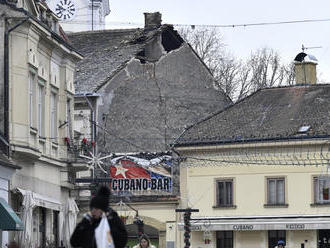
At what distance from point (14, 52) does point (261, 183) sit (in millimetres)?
23856

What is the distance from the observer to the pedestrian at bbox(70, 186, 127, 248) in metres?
15.0

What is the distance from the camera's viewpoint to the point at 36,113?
38.4m

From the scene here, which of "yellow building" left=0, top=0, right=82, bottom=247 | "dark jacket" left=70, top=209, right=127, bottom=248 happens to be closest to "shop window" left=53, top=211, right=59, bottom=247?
"yellow building" left=0, top=0, right=82, bottom=247

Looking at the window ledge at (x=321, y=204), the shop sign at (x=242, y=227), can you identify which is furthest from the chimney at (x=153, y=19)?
the window ledge at (x=321, y=204)

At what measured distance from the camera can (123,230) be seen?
15.3 meters

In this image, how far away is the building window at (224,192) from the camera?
2335 inches

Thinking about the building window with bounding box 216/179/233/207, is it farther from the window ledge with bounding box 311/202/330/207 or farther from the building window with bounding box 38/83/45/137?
the building window with bounding box 38/83/45/137

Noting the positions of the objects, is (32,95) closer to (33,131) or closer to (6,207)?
(33,131)

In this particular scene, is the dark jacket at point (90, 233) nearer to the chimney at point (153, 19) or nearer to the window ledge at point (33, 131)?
the window ledge at point (33, 131)

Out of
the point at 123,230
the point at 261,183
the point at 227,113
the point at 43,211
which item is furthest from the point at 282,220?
the point at 123,230

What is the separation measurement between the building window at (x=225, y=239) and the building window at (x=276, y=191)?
7.87ft

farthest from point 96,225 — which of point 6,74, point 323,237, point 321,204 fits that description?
point 323,237

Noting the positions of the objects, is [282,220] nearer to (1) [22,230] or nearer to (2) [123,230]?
(1) [22,230]

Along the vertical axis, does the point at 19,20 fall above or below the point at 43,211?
above
